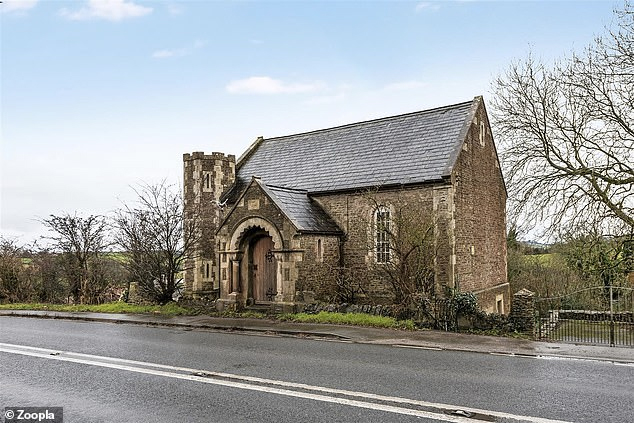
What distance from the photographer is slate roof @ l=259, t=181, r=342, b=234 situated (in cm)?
2009

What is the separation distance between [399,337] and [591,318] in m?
10.5

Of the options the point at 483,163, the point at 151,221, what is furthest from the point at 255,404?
the point at 483,163

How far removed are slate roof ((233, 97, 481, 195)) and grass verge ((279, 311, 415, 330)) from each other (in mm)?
6160

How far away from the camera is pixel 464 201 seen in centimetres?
2119

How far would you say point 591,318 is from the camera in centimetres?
2036

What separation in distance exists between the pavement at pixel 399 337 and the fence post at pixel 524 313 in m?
0.84

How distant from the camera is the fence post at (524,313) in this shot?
566 inches

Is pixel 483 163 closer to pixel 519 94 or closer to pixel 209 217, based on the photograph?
pixel 519 94

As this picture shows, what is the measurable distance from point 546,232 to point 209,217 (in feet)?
51.4

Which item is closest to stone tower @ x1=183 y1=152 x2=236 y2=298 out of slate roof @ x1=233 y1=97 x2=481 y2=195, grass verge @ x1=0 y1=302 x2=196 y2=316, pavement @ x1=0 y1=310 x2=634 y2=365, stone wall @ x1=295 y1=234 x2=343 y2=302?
slate roof @ x1=233 y1=97 x2=481 y2=195

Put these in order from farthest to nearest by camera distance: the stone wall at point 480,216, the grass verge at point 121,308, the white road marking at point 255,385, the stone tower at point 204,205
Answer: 1. the stone tower at point 204,205
2. the stone wall at point 480,216
3. the grass verge at point 121,308
4. the white road marking at point 255,385

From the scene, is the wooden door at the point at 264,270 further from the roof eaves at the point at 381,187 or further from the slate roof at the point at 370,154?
the slate roof at the point at 370,154

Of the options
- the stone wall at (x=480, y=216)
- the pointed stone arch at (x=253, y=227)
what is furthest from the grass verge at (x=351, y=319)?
the stone wall at (x=480, y=216)

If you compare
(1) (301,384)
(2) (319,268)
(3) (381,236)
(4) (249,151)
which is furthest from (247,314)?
(4) (249,151)
